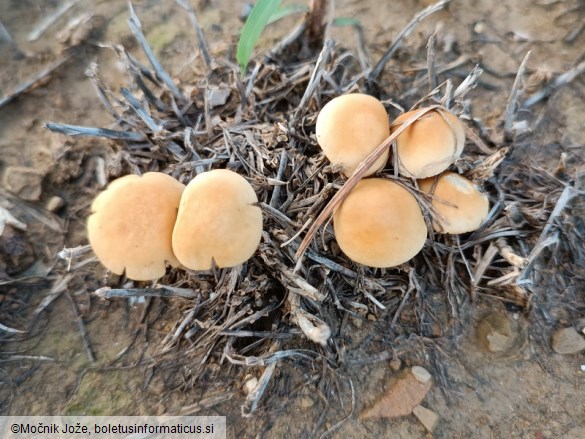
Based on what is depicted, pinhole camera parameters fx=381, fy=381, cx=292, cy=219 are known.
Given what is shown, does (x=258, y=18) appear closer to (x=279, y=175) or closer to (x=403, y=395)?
(x=279, y=175)

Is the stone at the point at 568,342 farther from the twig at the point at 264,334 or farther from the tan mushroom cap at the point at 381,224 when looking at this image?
the twig at the point at 264,334

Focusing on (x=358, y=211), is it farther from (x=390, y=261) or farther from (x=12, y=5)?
(x=12, y=5)

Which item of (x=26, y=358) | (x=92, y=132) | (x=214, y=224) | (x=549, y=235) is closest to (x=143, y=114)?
(x=92, y=132)

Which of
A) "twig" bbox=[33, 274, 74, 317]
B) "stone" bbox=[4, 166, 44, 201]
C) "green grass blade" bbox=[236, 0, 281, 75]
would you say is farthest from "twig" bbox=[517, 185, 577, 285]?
"stone" bbox=[4, 166, 44, 201]

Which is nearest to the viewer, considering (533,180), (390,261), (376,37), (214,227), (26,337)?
(214,227)

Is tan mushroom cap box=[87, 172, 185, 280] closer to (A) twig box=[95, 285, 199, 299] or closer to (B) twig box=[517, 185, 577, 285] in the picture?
(A) twig box=[95, 285, 199, 299]

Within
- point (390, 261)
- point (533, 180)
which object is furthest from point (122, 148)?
point (533, 180)

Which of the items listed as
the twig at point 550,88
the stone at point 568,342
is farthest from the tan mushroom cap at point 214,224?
the twig at point 550,88

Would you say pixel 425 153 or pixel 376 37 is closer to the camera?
pixel 425 153
